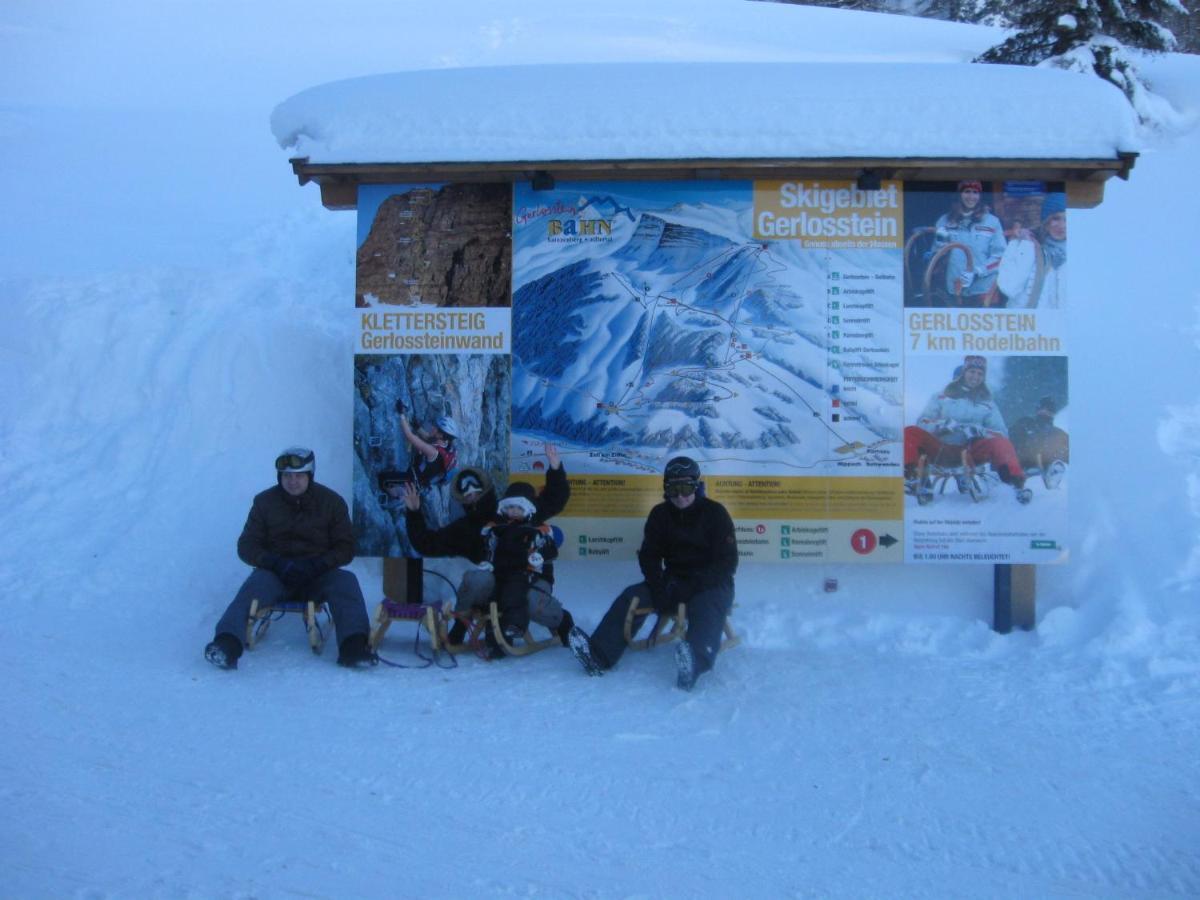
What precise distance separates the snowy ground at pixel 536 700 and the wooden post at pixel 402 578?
12.3 inches

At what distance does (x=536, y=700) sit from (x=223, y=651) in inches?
76.1

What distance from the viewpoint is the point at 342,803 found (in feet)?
13.1

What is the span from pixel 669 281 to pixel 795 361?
1.09 m

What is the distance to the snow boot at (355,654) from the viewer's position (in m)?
5.85

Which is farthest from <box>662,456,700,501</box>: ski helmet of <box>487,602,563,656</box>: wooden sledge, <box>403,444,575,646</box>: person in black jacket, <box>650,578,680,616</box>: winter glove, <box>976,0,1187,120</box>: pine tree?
<box>976,0,1187,120</box>: pine tree

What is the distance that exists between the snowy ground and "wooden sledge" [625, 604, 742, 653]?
15cm

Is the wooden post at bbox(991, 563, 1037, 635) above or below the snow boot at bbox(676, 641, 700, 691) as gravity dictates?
above

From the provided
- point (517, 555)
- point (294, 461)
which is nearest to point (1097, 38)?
point (517, 555)

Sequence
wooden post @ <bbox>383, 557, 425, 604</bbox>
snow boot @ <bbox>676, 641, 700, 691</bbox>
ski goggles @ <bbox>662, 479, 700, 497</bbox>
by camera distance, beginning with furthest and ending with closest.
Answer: wooden post @ <bbox>383, 557, 425, 604</bbox> < ski goggles @ <bbox>662, 479, 700, 497</bbox> < snow boot @ <bbox>676, 641, 700, 691</bbox>

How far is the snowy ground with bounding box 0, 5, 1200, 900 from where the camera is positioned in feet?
11.8

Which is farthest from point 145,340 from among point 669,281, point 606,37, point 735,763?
point 606,37

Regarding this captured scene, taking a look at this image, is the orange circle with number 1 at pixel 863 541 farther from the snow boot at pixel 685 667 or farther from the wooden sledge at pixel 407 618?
the wooden sledge at pixel 407 618

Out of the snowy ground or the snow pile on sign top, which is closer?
the snowy ground

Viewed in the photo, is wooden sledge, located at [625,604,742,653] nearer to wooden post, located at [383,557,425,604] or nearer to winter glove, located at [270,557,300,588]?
wooden post, located at [383,557,425,604]
